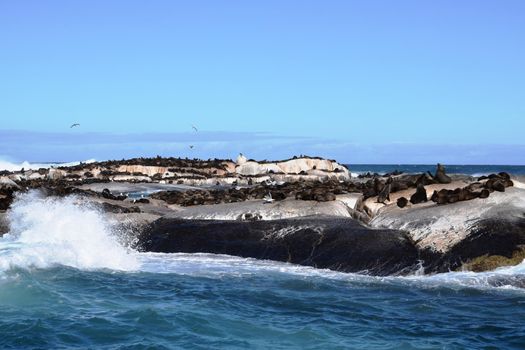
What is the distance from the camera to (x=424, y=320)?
10.0 metres

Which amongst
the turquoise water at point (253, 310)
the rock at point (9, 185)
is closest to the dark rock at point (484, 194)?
the turquoise water at point (253, 310)

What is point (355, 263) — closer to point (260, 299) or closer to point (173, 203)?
point (260, 299)

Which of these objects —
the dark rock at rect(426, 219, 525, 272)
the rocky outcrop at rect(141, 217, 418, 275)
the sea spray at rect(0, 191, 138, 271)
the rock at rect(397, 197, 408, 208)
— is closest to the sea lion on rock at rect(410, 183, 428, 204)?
the rock at rect(397, 197, 408, 208)

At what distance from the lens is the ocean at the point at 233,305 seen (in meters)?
9.01

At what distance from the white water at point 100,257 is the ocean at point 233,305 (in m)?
0.04

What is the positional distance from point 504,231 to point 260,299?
5.60m

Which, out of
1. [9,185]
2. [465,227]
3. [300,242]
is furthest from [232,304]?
[9,185]

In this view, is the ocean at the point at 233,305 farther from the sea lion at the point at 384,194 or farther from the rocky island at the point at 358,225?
the sea lion at the point at 384,194

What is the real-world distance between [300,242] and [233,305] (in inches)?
191

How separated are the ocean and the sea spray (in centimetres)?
7

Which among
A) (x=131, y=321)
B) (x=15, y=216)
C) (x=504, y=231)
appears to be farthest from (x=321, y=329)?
(x=15, y=216)

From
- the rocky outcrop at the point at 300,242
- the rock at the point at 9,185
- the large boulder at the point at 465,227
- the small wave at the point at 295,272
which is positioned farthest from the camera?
the rock at the point at 9,185

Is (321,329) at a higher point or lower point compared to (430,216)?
lower

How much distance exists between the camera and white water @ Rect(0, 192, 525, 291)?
12.9 metres
